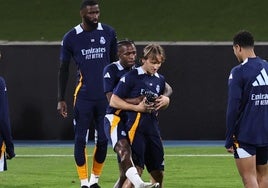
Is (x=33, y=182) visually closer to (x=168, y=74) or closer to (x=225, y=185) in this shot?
(x=225, y=185)

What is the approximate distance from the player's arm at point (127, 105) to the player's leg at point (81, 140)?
79.0 inches

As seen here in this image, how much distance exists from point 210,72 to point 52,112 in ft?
11.5

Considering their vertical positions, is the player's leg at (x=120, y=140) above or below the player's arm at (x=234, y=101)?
below

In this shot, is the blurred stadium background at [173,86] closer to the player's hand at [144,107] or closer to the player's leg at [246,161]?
the player's hand at [144,107]

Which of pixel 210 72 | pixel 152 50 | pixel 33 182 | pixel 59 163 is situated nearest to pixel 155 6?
pixel 210 72

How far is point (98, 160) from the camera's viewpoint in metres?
12.9

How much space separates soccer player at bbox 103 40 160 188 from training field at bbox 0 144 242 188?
2410mm

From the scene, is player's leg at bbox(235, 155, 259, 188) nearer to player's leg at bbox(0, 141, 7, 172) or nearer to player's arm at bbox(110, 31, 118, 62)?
player's leg at bbox(0, 141, 7, 172)

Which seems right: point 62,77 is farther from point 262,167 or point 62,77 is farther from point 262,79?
point 262,79

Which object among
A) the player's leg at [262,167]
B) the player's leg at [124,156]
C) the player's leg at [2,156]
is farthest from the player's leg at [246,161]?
the player's leg at [2,156]

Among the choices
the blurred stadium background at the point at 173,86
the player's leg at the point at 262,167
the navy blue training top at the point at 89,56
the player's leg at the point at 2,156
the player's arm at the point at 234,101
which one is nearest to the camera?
the player's arm at the point at 234,101

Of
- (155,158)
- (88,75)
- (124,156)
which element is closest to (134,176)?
(124,156)

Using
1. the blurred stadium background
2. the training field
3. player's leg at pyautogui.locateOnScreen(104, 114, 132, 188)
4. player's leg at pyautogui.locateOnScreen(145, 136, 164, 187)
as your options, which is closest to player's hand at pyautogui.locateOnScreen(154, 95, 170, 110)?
player's leg at pyautogui.locateOnScreen(145, 136, 164, 187)

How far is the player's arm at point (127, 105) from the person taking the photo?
415 inches
